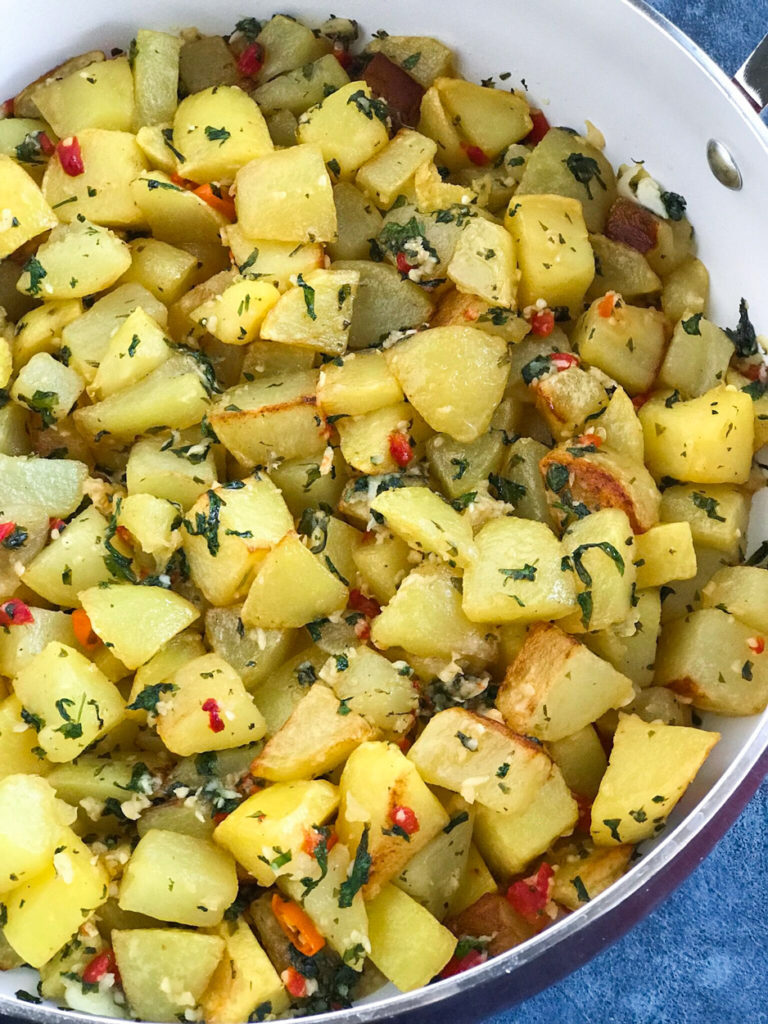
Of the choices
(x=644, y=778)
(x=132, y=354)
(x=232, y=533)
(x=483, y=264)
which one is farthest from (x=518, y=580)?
(x=132, y=354)

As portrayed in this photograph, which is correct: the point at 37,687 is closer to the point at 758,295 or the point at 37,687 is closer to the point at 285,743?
the point at 285,743

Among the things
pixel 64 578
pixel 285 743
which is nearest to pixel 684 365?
pixel 285 743

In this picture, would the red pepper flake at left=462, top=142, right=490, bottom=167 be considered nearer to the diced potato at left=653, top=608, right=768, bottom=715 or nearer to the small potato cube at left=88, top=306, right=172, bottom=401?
the small potato cube at left=88, top=306, right=172, bottom=401

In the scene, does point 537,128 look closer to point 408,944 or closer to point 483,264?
point 483,264

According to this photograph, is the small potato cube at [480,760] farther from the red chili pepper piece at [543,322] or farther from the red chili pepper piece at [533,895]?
the red chili pepper piece at [543,322]

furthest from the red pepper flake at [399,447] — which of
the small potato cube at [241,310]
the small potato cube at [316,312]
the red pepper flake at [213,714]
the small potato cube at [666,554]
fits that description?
the red pepper flake at [213,714]

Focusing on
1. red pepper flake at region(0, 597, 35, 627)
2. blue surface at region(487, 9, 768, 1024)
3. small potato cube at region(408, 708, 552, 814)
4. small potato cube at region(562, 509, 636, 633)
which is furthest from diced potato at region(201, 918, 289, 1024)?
blue surface at region(487, 9, 768, 1024)
